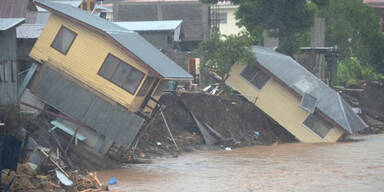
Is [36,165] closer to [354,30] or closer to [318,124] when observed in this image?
[318,124]

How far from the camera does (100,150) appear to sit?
952 inches

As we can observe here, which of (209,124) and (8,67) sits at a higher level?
(8,67)

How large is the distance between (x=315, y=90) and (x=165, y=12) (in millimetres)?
20651

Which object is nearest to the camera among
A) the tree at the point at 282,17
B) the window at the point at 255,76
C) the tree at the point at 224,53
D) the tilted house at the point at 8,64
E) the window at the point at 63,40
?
the tilted house at the point at 8,64

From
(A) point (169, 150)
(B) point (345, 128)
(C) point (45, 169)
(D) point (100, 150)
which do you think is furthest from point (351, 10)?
(C) point (45, 169)

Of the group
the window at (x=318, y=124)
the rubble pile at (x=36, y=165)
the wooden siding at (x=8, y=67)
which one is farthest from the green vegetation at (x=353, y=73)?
the rubble pile at (x=36, y=165)

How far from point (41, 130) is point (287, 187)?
8.27 metres

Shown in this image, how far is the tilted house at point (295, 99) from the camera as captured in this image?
33.2 metres

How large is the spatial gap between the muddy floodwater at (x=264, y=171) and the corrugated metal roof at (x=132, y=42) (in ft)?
11.2

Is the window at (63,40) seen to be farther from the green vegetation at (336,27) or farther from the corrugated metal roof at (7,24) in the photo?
the green vegetation at (336,27)

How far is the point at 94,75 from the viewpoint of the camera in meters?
24.5

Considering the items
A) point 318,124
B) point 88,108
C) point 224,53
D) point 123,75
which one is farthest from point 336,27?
point 88,108

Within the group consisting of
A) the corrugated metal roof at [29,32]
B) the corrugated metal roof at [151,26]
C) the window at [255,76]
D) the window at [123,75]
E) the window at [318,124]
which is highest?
the corrugated metal roof at [29,32]

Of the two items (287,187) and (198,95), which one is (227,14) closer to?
(198,95)
